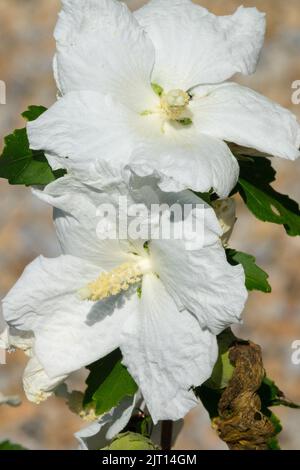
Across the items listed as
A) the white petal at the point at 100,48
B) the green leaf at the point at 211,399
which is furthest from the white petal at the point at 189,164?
the green leaf at the point at 211,399

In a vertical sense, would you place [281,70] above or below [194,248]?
below

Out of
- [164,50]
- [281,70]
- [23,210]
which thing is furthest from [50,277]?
[281,70]

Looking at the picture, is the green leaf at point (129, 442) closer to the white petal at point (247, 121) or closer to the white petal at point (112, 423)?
the white petal at point (112, 423)

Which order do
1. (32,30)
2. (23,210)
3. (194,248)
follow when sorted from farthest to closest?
(32,30) < (23,210) < (194,248)

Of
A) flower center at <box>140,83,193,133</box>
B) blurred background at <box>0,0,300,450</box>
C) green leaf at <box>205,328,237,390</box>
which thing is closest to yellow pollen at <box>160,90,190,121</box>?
flower center at <box>140,83,193,133</box>

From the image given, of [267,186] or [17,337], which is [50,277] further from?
[267,186]
